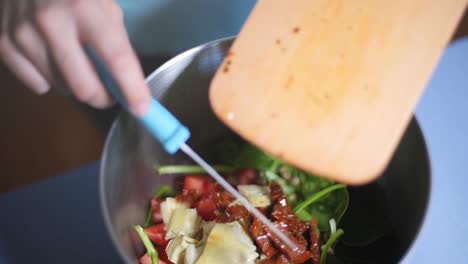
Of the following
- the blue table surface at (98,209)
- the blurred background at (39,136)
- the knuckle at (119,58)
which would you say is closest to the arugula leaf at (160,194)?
the blue table surface at (98,209)

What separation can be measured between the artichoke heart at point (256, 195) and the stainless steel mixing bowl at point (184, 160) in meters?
0.09

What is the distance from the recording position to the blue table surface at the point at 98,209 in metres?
0.55

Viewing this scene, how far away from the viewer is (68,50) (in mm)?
343

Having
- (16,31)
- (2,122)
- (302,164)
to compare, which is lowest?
(2,122)

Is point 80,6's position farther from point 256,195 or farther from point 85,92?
point 256,195

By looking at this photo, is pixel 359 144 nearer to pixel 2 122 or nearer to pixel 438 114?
pixel 438 114

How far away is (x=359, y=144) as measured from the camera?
0.39 m

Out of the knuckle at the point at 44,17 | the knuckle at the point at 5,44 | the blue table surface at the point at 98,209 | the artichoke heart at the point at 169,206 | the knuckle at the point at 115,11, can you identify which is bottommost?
the blue table surface at the point at 98,209

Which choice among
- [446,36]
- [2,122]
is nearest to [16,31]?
[446,36]

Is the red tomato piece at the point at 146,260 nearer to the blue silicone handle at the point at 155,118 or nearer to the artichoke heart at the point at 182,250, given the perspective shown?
the artichoke heart at the point at 182,250

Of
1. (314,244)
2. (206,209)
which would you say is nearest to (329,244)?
(314,244)

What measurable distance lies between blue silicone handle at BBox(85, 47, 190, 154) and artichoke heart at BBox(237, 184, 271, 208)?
5.3 inches

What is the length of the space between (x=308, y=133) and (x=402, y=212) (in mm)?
165

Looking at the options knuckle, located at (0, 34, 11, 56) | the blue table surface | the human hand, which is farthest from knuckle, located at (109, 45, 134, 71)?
the blue table surface
